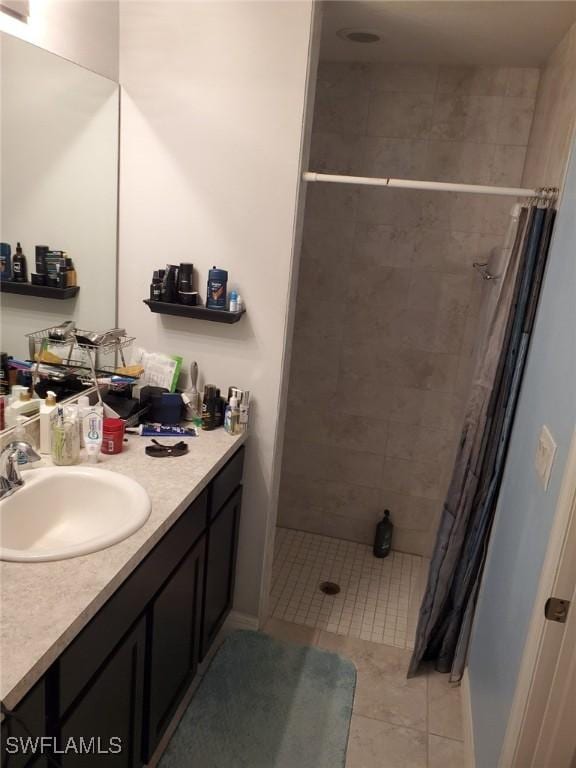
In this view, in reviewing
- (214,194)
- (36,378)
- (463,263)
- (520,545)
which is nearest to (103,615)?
(36,378)

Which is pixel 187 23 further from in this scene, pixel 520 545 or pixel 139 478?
pixel 520 545

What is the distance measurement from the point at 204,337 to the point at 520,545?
4.26 feet

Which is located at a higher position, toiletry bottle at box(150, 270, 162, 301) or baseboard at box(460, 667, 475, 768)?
toiletry bottle at box(150, 270, 162, 301)

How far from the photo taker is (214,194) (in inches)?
83.7

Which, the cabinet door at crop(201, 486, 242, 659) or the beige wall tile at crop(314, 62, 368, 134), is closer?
the cabinet door at crop(201, 486, 242, 659)

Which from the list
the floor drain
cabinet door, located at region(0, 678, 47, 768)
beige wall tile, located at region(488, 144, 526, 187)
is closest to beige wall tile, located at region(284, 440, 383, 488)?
the floor drain

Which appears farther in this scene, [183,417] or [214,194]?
[183,417]

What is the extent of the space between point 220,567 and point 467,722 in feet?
3.32

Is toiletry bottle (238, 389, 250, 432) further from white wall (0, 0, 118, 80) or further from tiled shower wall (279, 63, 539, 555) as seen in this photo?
white wall (0, 0, 118, 80)

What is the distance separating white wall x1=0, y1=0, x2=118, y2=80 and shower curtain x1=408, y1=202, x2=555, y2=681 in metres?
1.47

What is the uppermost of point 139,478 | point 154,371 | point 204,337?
point 204,337

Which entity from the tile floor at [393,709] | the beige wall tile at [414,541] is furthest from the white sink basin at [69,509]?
the beige wall tile at [414,541]

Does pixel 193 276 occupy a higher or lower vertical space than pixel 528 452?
higher

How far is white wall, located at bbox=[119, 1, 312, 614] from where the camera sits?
1.99m
